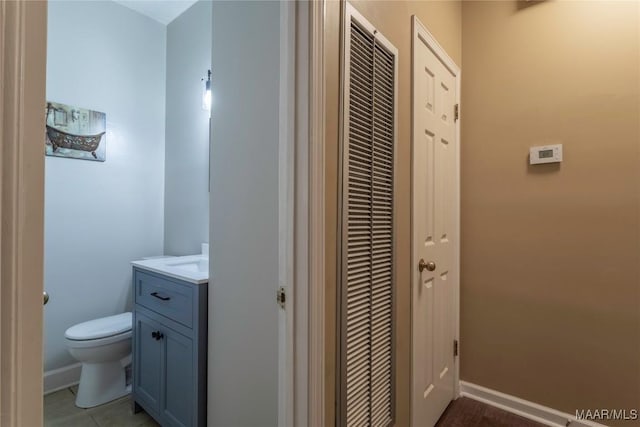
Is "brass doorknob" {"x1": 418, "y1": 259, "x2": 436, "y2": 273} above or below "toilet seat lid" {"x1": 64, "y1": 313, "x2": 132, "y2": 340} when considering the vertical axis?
above

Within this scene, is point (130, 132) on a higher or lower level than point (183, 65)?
lower

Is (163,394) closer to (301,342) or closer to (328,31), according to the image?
(301,342)

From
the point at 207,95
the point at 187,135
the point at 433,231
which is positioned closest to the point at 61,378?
the point at 187,135

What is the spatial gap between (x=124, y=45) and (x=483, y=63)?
2.61 meters

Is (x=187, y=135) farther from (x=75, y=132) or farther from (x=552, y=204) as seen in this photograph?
(x=552, y=204)

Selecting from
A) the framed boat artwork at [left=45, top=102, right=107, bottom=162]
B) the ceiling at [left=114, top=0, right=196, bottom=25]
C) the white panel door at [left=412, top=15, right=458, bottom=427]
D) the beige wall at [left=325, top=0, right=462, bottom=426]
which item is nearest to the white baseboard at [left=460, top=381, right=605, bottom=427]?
the white panel door at [left=412, top=15, right=458, bottom=427]

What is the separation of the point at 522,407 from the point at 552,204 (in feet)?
3.83

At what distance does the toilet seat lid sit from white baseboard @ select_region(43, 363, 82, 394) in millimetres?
393

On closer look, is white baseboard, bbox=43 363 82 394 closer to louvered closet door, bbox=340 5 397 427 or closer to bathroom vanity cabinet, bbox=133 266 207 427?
bathroom vanity cabinet, bbox=133 266 207 427

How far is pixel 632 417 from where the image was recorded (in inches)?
61.6

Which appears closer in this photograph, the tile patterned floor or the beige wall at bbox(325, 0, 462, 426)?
the beige wall at bbox(325, 0, 462, 426)

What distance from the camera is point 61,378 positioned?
7.17 ft

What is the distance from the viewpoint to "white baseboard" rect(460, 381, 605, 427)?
171 centimetres

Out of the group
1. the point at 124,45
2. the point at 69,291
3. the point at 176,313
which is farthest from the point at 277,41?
the point at 69,291
